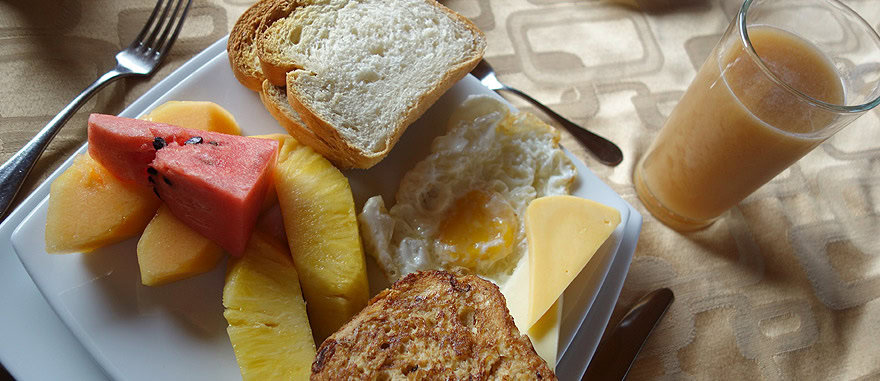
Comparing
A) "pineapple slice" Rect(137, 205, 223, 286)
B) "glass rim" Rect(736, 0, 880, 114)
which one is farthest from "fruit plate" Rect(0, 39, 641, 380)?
"glass rim" Rect(736, 0, 880, 114)

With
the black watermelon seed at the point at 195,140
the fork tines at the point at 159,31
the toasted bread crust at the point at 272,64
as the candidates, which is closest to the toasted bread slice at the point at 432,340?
the black watermelon seed at the point at 195,140

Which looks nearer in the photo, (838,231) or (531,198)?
(531,198)

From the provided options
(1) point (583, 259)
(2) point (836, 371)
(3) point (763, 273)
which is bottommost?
(2) point (836, 371)

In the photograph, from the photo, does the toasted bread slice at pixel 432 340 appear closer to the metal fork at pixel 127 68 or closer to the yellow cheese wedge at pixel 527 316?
the yellow cheese wedge at pixel 527 316

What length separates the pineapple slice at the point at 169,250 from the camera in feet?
4.02

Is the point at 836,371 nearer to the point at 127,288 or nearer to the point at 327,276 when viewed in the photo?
the point at 327,276

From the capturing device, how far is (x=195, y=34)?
1869mm

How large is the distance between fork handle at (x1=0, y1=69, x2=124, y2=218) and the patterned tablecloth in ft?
0.20

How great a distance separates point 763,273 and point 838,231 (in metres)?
0.32

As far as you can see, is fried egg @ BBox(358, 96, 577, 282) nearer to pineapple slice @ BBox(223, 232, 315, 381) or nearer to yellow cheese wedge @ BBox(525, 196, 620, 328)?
yellow cheese wedge @ BBox(525, 196, 620, 328)

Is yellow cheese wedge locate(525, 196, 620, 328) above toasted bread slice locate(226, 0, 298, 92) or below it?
below

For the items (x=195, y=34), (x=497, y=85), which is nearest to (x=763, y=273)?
(x=497, y=85)

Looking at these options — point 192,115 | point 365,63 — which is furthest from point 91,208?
point 365,63

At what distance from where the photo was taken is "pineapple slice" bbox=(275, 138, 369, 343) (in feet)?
4.16
